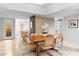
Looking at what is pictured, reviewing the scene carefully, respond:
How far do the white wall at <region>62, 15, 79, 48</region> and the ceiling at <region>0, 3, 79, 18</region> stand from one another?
0.11m

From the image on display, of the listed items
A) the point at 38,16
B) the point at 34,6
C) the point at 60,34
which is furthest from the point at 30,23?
the point at 60,34

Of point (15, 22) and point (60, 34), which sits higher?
point (15, 22)

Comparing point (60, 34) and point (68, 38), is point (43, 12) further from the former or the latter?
point (68, 38)

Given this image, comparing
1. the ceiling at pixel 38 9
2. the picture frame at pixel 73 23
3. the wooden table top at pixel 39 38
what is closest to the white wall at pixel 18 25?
the ceiling at pixel 38 9

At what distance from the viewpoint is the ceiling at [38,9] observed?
5.81ft

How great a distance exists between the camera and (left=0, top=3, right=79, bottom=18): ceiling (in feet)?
5.81

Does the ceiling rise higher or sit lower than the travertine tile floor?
higher

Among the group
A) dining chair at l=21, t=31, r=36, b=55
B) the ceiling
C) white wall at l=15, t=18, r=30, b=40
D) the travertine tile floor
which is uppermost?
the ceiling

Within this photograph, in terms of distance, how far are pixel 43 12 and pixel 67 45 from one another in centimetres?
72

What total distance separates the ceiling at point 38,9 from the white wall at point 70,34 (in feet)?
0.38

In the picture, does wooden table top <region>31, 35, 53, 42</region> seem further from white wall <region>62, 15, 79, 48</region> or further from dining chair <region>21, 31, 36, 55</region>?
white wall <region>62, 15, 79, 48</region>

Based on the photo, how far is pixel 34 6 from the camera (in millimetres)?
1807

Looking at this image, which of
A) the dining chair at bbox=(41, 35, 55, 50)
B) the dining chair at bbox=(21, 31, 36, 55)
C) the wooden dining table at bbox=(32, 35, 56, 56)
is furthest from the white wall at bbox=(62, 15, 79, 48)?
the dining chair at bbox=(21, 31, 36, 55)

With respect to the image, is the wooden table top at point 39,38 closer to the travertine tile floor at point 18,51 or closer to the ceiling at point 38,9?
the travertine tile floor at point 18,51
